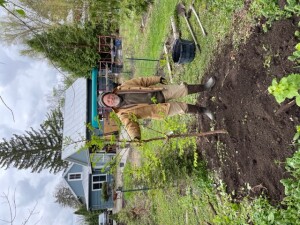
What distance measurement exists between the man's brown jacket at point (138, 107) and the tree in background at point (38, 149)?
88.3ft

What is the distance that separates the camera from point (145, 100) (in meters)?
5.93

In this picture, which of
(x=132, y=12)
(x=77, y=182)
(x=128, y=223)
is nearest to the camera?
(x=128, y=223)

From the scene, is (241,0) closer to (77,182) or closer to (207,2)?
(207,2)

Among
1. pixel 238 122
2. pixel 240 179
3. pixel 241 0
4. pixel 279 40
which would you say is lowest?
pixel 240 179

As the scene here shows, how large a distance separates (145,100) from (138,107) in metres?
0.20

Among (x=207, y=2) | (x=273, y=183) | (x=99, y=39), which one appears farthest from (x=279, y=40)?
(x=99, y=39)

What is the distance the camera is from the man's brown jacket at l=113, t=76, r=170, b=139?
18.0 feet

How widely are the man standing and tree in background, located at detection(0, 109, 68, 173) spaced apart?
27.0 m

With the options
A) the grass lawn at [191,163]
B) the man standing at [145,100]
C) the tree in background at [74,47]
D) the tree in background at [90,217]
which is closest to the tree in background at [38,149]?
the tree in background at [90,217]

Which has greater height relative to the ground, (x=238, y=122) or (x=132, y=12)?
(x=132, y=12)

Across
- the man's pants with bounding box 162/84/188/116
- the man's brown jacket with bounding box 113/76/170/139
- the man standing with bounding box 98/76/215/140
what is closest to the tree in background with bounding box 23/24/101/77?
the man's brown jacket with bounding box 113/76/170/139

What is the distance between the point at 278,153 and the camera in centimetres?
420

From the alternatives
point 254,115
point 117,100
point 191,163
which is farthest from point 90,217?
point 254,115

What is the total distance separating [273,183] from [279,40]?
1970mm
